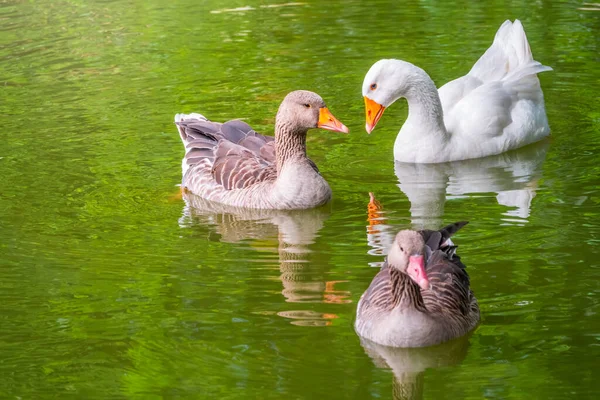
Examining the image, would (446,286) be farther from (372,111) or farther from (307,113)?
(372,111)

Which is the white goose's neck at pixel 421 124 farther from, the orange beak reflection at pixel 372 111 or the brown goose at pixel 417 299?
the brown goose at pixel 417 299

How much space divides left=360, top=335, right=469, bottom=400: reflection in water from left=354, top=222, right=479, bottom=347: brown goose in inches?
1.7

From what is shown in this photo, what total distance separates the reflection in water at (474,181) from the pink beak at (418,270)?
282 cm

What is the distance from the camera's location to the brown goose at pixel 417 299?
22.3ft

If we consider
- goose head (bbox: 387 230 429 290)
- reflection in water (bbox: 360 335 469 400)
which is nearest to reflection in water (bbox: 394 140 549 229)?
reflection in water (bbox: 360 335 469 400)

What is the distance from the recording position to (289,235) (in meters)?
9.62

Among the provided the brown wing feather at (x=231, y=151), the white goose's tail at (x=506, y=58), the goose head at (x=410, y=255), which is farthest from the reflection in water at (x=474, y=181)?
the goose head at (x=410, y=255)

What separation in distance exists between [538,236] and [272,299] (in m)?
2.35

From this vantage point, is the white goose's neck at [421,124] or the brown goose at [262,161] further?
the white goose's neck at [421,124]

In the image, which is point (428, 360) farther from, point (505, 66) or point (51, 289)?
point (505, 66)

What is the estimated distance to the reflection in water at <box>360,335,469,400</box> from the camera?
671cm

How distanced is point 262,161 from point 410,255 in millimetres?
4376

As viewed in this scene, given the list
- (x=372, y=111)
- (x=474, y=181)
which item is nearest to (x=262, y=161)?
(x=372, y=111)

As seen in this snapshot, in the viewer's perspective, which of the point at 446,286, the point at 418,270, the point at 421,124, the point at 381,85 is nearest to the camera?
the point at 418,270
